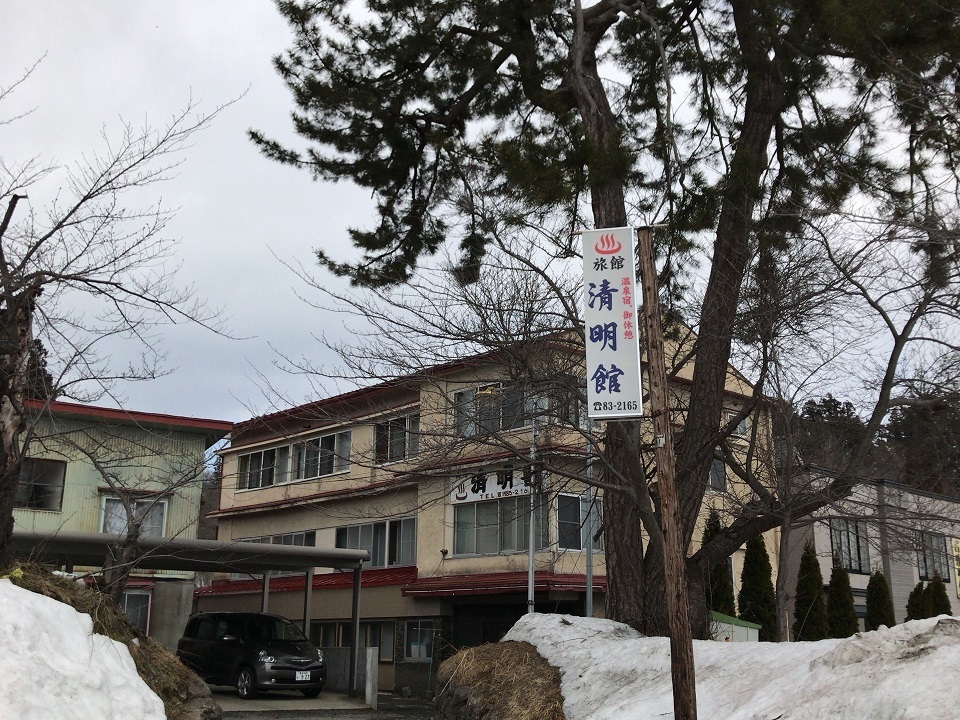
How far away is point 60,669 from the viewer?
8281mm

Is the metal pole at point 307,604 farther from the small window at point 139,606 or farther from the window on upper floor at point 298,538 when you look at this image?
the window on upper floor at point 298,538

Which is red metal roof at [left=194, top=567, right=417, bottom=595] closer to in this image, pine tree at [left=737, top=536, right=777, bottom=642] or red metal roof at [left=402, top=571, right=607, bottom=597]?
red metal roof at [left=402, top=571, right=607, bottom=597]

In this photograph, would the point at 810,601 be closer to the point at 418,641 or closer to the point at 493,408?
the point at 418,641

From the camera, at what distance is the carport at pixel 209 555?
18500 mm

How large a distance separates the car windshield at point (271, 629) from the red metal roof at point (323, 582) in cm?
472

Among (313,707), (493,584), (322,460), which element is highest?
(322,460)

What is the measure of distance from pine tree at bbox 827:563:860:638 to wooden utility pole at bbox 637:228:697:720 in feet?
66.0

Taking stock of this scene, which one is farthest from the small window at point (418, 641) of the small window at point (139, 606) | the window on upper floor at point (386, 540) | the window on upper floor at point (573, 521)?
the small window at point (139, 606)

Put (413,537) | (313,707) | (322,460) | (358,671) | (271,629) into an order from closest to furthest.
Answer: (313,707) → (271,629) → (358,671) → (413,537) → (322,460)

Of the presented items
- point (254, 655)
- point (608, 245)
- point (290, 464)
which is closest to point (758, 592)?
point (254, 655)

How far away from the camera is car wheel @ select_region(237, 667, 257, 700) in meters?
20.7

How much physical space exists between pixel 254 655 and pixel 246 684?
690 millimetres

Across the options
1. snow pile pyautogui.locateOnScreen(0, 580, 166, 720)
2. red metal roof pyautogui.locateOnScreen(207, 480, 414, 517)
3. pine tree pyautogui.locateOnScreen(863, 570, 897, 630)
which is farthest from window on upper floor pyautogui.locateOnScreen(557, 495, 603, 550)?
snow pile pyautogui.locateOnScreen(0, 580, 166, 720)

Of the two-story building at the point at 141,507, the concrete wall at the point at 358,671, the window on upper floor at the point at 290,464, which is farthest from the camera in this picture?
the window on upper floor at the point at 290,464
